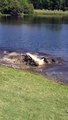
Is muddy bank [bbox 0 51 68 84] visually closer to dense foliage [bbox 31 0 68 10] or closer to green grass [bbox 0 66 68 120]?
green grass [bbox 0 66 68 120]

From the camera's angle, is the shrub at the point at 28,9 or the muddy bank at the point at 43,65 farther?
the shrub at the point at 28,9

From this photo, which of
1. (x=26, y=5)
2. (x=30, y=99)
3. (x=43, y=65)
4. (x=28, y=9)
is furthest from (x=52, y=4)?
(x=30, y=99)

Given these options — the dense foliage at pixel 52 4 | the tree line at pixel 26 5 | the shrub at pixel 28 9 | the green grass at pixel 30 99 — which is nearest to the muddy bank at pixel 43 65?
the green grass at pixel 30 99

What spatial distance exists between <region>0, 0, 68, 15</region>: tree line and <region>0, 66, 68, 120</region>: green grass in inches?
4936

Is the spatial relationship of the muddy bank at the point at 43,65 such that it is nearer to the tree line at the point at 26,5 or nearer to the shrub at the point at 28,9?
the tree line at the point at 26,5

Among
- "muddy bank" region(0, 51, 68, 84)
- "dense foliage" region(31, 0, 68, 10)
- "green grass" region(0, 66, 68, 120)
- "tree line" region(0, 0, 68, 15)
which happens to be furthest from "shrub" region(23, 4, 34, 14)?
"green grass" region(0, 66, 68, 120)

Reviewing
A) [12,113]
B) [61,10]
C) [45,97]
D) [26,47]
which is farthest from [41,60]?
[61,10]

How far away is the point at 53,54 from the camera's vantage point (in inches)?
1615

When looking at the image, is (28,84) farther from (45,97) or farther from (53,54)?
(53,54)

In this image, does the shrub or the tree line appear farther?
the shrub

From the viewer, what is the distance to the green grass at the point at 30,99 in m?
15.5

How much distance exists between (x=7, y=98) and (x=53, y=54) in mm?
24045

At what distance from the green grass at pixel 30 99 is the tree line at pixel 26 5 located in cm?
12537

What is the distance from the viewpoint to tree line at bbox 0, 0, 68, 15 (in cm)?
14612
